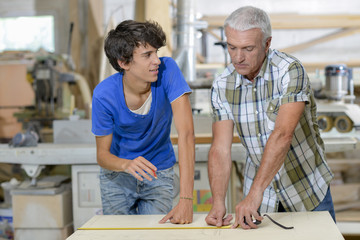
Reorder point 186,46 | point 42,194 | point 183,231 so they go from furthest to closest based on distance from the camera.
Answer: point 186,46
point 42,194
point 183,231

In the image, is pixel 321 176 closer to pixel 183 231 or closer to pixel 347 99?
pixel 183 231

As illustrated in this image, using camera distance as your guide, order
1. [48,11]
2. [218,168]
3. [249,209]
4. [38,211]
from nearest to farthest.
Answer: [249,209]
[218,168]
[38,211]
[48,11]

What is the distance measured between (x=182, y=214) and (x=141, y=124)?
36 centimetres

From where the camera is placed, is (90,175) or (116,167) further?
(90,175)

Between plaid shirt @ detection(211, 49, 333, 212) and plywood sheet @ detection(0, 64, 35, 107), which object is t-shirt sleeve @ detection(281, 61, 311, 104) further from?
plywood sheet @ detection(0, 64, 35, 107)

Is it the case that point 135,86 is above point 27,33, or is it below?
→ below

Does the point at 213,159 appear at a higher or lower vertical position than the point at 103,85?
lower

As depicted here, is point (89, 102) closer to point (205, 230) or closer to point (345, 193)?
point (345, 193)

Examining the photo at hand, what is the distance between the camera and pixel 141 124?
1637mm

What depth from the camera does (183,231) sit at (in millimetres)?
1415

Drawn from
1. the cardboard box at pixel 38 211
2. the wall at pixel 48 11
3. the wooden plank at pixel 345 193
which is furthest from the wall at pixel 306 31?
the cardboard box at pixel 38 211

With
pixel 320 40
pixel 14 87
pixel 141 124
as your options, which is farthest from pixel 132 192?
pixel 14 87

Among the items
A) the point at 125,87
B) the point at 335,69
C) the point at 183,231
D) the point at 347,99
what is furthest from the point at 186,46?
the point at 183,231

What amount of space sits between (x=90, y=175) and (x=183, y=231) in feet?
4.33
